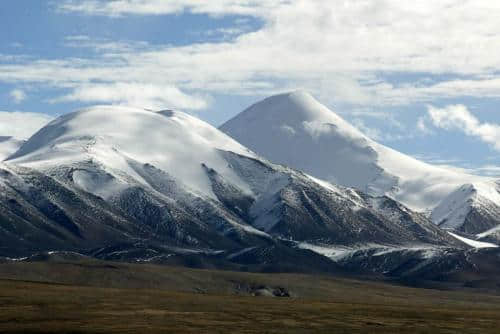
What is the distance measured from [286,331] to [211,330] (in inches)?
509

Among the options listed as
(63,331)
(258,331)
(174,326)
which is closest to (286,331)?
(258,331)

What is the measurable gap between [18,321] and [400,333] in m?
66.7

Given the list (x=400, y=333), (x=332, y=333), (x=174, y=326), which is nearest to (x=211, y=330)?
(x=174, y=326)

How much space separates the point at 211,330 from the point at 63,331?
2559 cm

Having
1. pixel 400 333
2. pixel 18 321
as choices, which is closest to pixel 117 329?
pixel 18 321

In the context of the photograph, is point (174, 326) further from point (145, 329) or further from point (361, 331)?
point (361, 331)

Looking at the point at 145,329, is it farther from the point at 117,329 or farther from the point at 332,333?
the point at 332,333

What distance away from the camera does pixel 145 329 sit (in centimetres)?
19062

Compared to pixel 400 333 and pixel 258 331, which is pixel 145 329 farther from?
pixel 400 333

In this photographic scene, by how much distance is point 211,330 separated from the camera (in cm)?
19425

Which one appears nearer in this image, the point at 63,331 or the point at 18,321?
the point at 63,331

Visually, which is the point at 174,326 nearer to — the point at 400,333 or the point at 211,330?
the point at 211,330

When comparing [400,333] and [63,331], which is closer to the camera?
[63,331]

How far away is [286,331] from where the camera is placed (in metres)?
196
